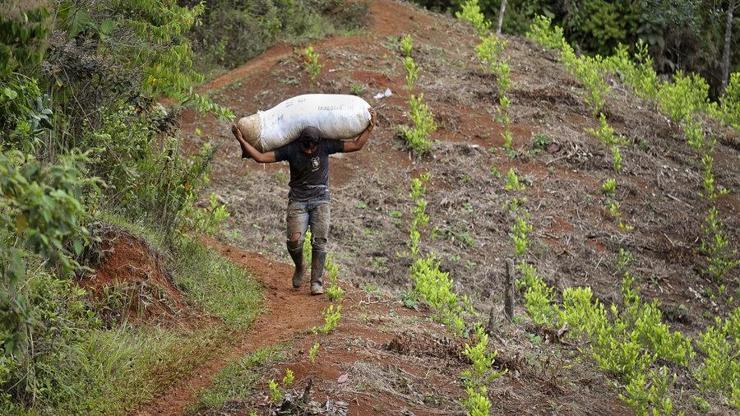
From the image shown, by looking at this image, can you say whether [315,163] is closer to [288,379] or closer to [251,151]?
[251,151]

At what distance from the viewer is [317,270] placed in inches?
364

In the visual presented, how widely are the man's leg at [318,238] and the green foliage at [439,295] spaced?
100cm

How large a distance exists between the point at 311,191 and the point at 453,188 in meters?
5.84

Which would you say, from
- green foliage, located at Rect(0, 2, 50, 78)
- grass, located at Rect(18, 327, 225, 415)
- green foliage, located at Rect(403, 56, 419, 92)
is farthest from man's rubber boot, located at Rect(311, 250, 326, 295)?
green foliage, located at Rect(403, 56, 419, 92)

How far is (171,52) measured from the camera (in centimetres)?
906

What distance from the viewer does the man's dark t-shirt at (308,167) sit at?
29.6 ft

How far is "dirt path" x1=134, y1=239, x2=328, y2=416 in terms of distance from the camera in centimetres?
688

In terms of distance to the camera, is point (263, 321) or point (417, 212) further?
point (417, 212)

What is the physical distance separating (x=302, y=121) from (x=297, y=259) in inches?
49.4

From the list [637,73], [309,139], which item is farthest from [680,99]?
[309,139]

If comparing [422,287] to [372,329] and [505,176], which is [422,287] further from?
[505,176]

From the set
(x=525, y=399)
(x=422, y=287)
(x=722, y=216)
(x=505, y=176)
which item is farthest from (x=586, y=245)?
(x=525, y=399)

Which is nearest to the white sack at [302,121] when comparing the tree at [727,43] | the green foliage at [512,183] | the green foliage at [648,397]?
the green foliage at [648,397]

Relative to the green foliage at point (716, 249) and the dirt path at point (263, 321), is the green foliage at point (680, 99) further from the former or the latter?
the dirt path at point (263, 321)
